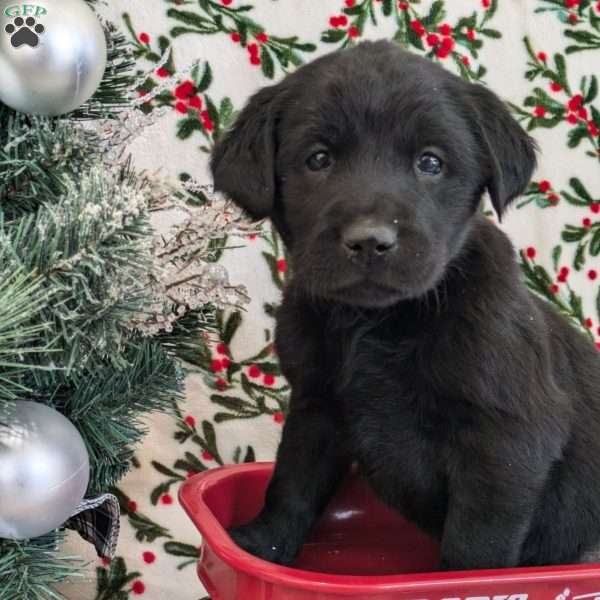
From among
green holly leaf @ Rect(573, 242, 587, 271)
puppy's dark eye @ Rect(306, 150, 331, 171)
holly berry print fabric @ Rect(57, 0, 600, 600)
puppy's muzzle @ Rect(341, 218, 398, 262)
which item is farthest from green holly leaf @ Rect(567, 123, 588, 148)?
puppy's muzzle @ Rect(341, 218, 398, 262)

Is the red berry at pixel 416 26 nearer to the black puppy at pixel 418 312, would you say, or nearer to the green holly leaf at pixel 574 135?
the green holly leaf at pixel 574 135

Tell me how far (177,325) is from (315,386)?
1.12 ft

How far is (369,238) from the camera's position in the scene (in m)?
1.12

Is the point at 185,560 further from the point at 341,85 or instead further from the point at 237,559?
the point at 341,85

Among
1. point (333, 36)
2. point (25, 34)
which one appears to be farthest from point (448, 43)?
point (25, 34)

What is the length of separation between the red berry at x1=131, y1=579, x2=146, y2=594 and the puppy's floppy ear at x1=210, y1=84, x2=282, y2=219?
3.45ft

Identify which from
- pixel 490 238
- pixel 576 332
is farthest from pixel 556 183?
pixel 490 238

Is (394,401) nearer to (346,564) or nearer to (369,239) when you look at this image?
(369,239)

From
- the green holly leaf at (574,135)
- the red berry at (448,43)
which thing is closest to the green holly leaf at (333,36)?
the red berry at (448,43)

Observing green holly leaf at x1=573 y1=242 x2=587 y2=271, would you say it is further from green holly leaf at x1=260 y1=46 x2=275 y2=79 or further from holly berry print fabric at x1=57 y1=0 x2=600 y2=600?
green holly leaf at x1=260 y1=46 x2=275 y2=79

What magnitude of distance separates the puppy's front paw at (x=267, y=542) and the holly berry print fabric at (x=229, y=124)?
64 centimetres

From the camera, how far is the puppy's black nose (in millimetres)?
1126

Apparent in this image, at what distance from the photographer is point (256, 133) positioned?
135 cm

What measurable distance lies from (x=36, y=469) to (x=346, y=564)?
70 centimetres
